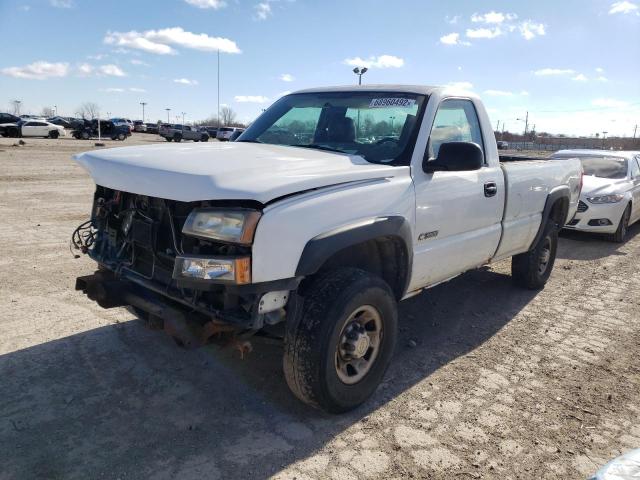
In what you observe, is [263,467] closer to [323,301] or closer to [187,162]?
[323,301]

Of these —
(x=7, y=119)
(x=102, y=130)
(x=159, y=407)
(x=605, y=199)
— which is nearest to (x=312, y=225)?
(x=159, y=407)

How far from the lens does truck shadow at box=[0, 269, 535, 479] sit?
2.71m

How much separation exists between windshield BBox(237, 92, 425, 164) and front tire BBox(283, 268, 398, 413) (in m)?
1.02

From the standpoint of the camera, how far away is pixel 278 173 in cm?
283

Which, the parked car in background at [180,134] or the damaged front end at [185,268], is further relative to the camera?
the parked car in background at [180,134]

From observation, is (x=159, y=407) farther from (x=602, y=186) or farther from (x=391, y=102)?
(x=602, y=186)

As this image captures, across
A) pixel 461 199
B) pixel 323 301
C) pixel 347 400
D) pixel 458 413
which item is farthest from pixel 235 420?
pixel 461 199

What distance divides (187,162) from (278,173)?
0.55m

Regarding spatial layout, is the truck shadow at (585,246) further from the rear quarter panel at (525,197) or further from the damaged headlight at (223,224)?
the damaged headlight at (223,224)

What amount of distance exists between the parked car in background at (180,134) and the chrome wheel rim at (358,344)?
43.2 metres

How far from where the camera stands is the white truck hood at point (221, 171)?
261 centimetres

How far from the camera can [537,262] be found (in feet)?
18.9

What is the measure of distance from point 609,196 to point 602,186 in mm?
341

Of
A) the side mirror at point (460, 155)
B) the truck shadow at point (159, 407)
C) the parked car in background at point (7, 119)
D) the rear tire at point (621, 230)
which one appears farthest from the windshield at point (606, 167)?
the parked car in background at point (7, 119)
